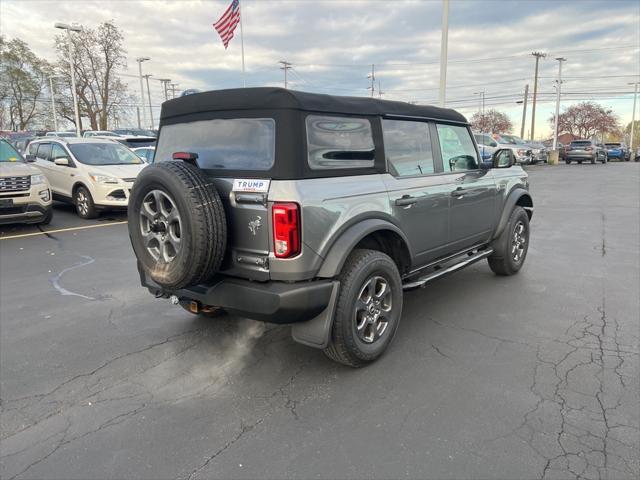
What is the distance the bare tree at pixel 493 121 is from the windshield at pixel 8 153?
80.0m

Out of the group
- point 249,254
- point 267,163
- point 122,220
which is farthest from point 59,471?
point 122,220

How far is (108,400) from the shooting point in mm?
3031

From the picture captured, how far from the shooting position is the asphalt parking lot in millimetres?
2410

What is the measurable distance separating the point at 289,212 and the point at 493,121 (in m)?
89.3

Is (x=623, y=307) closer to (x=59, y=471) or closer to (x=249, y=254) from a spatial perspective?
(x=249, y=254)

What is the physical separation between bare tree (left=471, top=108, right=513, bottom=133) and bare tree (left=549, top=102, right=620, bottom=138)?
7716mm

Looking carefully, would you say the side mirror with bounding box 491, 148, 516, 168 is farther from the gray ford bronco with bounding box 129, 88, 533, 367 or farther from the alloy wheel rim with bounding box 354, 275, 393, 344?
the alloy wheel rim with bounding box 354, 275, 393, 344

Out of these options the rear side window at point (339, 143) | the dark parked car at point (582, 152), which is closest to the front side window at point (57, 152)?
the rear side window at point (339, 143)

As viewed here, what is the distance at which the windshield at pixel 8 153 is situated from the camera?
888 centimetres

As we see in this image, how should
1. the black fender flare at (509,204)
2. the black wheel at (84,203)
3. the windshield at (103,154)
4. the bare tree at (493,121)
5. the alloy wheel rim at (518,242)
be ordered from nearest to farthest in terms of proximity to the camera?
1. the black fender flare at (509,204)
2. the alloy wheel rim at (518,242)
3. the black wheel at (84,203)
4. the windshield at (103,154)
5. the bare tree at (493,121)

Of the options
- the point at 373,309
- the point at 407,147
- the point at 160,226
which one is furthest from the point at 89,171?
the point at 373,309

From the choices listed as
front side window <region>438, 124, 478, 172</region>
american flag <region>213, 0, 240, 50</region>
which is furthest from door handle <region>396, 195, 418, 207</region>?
american flag <region>213, 0, 240, 50</region>

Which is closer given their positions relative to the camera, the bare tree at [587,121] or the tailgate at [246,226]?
the tailgate at [246,226]

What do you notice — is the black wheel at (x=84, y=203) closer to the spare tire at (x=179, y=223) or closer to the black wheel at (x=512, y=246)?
the spare tire at (x=179, y=223)
